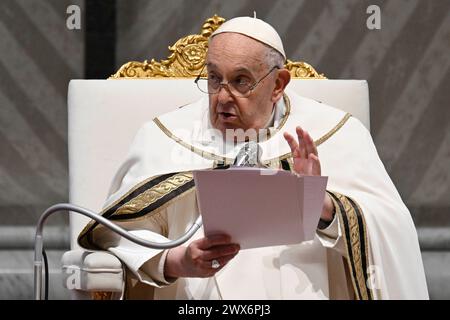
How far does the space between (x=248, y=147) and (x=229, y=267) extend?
0.59 metres

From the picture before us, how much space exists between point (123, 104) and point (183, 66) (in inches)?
13.4

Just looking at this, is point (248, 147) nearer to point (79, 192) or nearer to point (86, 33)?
point (79, 192)

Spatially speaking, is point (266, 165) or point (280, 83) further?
point (280, 83)

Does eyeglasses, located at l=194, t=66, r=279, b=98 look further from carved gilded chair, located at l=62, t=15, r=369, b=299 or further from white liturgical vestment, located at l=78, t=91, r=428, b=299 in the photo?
carved gilded chair, located at l=62, t=15, r=369, b=299

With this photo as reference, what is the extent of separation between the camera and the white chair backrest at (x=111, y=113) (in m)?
4.06

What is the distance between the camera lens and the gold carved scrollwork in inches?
171

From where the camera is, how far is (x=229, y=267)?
363cm

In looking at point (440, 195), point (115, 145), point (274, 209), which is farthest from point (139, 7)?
point (274, 209)

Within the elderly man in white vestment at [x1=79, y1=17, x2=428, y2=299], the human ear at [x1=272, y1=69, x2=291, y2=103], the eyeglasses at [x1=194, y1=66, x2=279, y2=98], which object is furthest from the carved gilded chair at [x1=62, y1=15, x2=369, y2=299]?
the eyeglasses at [x1=194, y1=66, x2=279, y2=98]

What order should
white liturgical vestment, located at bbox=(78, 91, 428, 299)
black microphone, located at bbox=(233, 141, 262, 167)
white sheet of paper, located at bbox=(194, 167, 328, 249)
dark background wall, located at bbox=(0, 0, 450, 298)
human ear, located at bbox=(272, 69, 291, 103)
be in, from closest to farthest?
white sheet of paper, located at bbox=(194, 167, 328, 249), black microphone, located at bbox=(233, 141, 262, 167), white liturgical vestment, located at bbox=(78, 91, 428, 299), human ear, located at bbox=(272, 69, 291, 103), dark background wall, located at bbox=(0, 0, 450, 298)

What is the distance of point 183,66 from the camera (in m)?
4.38

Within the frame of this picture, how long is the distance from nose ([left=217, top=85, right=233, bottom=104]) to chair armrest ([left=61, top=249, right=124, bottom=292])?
0.63 meters

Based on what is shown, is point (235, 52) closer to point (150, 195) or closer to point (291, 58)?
point (150, 195)

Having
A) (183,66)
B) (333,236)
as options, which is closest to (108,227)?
(333,236)
